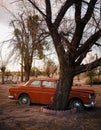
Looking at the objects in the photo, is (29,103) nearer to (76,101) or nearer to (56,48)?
(76,101)

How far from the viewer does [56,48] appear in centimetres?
1439

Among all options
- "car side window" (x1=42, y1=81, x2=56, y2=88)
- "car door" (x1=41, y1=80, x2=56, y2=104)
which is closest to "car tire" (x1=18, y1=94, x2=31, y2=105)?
"car door" (x1=41, y1=80, x2=56, y2=104)

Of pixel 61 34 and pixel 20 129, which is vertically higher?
pixel 61 34

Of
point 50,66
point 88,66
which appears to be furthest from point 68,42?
point 50,66

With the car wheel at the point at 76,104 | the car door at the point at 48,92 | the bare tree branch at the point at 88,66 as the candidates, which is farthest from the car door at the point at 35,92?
the bare tree branch at the point at 88,66

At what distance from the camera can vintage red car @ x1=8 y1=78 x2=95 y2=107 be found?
16.1m

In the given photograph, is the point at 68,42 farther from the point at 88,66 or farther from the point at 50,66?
the point at 50,66

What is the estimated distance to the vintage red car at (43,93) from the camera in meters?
16.1

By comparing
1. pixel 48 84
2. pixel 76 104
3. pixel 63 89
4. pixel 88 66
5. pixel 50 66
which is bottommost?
pixel 76 104

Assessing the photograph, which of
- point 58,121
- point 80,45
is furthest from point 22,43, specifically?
point 58,121

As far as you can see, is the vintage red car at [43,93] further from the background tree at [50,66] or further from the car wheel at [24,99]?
the background tree at [50,66]

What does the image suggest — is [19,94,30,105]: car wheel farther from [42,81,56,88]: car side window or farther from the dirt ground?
the dirt ground

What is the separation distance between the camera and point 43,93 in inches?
663

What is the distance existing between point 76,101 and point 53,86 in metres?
1.63
